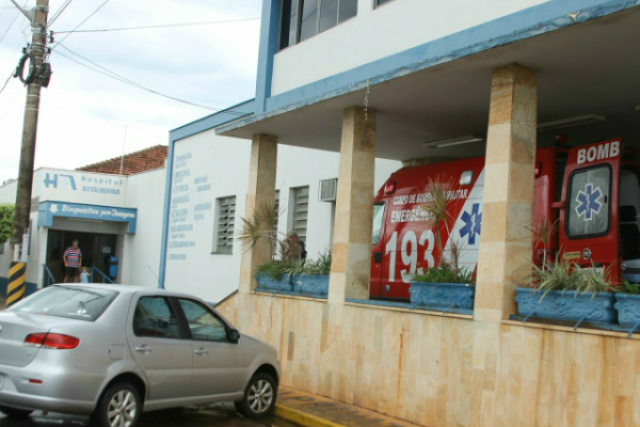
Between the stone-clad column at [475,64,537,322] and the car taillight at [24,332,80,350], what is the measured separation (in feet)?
13.6

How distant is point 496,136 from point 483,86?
1.13m

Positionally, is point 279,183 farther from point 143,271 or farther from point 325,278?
point 143,271

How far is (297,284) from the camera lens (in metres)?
11.7

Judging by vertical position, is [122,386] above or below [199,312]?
below

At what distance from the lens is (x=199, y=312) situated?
8.55 metres

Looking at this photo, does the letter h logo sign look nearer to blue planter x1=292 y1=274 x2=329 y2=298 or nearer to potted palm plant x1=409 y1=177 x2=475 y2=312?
blue planter x1=292 y1=274 x2=329 y2=298

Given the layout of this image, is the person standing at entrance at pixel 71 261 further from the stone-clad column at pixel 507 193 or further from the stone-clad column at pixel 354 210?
the stone-clad column at pixel 507 193

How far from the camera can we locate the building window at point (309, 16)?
39.0 ft

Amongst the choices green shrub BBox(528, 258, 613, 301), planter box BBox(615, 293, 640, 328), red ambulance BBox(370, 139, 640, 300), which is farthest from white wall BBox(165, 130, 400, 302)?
planter box BBox(615, 293, 640, 328)

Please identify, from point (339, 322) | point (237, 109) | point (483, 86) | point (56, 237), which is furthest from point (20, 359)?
point (56, 237)

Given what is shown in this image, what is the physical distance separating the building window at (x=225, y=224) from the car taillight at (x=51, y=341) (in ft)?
39.0

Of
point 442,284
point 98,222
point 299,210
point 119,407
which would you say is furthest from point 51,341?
point 98,222

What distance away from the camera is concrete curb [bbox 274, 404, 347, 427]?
8.77 meters

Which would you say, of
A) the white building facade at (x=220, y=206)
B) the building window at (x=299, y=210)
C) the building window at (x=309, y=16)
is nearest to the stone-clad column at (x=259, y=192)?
the building window at (x=309, y=16)
